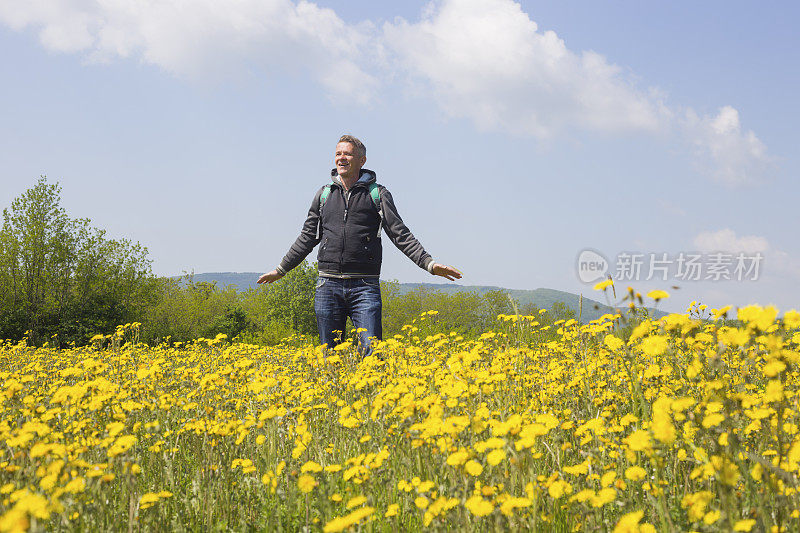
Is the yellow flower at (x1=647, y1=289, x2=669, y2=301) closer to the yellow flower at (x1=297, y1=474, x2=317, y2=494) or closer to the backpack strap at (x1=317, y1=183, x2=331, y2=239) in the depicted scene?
the yellow flower at (x1=297, y1=474, x2=317, y2=494)

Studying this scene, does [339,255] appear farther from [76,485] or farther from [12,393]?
[76,485]

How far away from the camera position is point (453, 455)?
2.33 metres

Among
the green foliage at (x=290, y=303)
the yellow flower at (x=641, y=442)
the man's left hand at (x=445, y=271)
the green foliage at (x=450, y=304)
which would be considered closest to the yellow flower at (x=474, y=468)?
the yellow flower at (x=641, y=442)

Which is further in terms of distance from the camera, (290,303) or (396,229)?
(290,303)

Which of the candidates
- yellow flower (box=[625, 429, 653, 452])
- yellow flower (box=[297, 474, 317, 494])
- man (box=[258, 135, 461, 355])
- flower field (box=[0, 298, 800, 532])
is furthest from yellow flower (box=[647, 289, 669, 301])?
man (box=[258, 135, 461, 355])

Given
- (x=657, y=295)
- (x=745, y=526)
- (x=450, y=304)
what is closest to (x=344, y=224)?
(x=657, y=295)

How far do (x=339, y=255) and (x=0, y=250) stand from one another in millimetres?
32897

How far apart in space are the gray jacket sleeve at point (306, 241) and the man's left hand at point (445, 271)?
67.2 inches

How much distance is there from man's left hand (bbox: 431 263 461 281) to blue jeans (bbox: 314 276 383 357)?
784 millimetres

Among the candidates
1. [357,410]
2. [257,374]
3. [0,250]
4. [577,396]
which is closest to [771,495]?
[577,396]

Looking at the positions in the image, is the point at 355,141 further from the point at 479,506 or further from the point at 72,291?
the point at 72,291

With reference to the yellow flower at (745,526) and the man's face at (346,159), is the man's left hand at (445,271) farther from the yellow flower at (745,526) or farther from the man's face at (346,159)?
the yellow flower at (745,526)

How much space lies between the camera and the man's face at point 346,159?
6.57 m

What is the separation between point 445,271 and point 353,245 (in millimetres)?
1201
